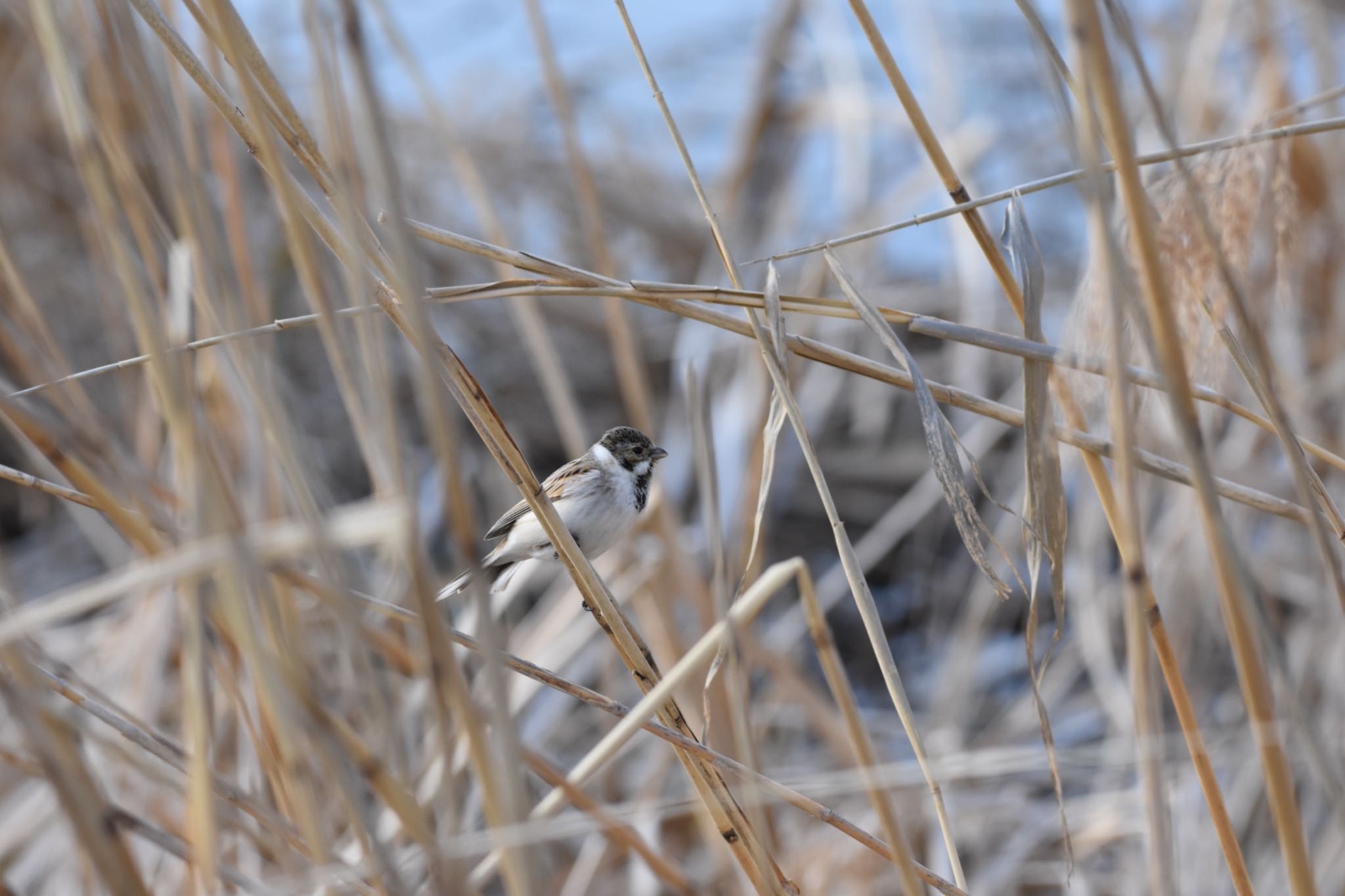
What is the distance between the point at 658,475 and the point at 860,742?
1.90 meters

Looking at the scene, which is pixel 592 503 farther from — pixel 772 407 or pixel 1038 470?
pixel 1038 470

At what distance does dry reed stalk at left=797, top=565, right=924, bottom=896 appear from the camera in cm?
122

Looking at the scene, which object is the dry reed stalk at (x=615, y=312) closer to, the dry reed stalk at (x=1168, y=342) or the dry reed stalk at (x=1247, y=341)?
the dry reed stalk at (x=1247, y=341)

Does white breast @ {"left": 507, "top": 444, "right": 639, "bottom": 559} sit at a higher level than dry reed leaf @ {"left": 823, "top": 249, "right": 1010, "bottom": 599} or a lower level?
lower

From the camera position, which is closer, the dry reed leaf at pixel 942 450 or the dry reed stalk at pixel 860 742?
the dry reed stalk at pixel 860 742

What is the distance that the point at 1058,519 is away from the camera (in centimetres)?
146

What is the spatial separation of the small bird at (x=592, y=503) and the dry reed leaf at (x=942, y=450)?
124 centimetres

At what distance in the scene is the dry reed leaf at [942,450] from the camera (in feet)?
4.75

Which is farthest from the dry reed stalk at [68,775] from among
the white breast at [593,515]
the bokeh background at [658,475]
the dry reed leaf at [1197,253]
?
the white breast at [593,515]

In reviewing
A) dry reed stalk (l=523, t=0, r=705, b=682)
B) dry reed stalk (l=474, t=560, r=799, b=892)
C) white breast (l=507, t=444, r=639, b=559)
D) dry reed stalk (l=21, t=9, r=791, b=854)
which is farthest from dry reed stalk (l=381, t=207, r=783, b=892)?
dry reed stalk (l=523, t=0, r=705, b=682)

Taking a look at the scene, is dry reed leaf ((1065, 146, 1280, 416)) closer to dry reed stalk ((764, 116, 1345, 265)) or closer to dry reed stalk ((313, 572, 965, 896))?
dry reed stalk ((764, 116, 1345, 265))

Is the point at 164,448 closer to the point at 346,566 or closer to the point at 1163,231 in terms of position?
the point at 346,566

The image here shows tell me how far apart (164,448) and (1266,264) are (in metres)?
3.62

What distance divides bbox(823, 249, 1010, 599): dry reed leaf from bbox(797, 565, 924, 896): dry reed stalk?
248 mm
